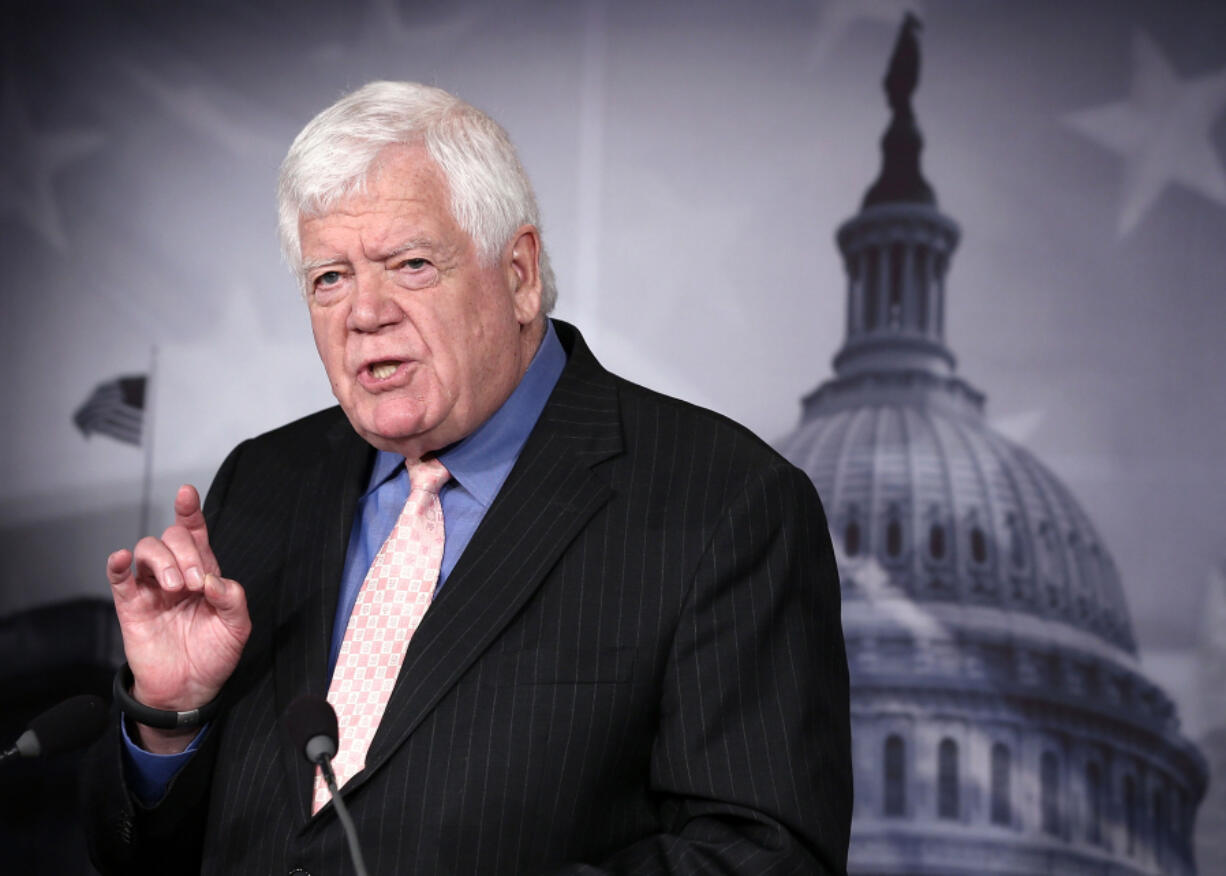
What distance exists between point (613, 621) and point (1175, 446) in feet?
8.72


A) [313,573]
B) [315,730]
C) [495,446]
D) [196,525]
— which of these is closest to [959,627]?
[495,446]

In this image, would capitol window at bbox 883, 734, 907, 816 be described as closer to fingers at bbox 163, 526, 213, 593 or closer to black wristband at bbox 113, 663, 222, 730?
black wristband at bbox 113, 663, 222, 730

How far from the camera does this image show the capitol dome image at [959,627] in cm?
389

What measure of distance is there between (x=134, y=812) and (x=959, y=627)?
103 inches

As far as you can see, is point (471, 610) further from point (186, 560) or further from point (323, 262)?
point (323, 262)

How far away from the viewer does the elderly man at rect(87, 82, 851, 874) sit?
5.58 feet

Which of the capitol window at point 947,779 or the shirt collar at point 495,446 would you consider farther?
the capitol window at point 947,779

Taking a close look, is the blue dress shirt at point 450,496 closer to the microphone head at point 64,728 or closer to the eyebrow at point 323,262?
the microphone head at point 64,728

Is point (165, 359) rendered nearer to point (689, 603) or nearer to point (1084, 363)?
point (1084, 363)

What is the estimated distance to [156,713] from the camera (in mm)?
1814

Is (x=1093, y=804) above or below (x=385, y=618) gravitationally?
above

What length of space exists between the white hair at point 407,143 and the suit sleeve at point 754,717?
0.51 m

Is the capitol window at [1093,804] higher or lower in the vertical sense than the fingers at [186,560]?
higher

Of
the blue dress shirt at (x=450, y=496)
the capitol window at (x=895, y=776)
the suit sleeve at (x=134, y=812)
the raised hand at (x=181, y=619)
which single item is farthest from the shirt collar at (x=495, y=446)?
the capitol window at (x=895, y=776)
